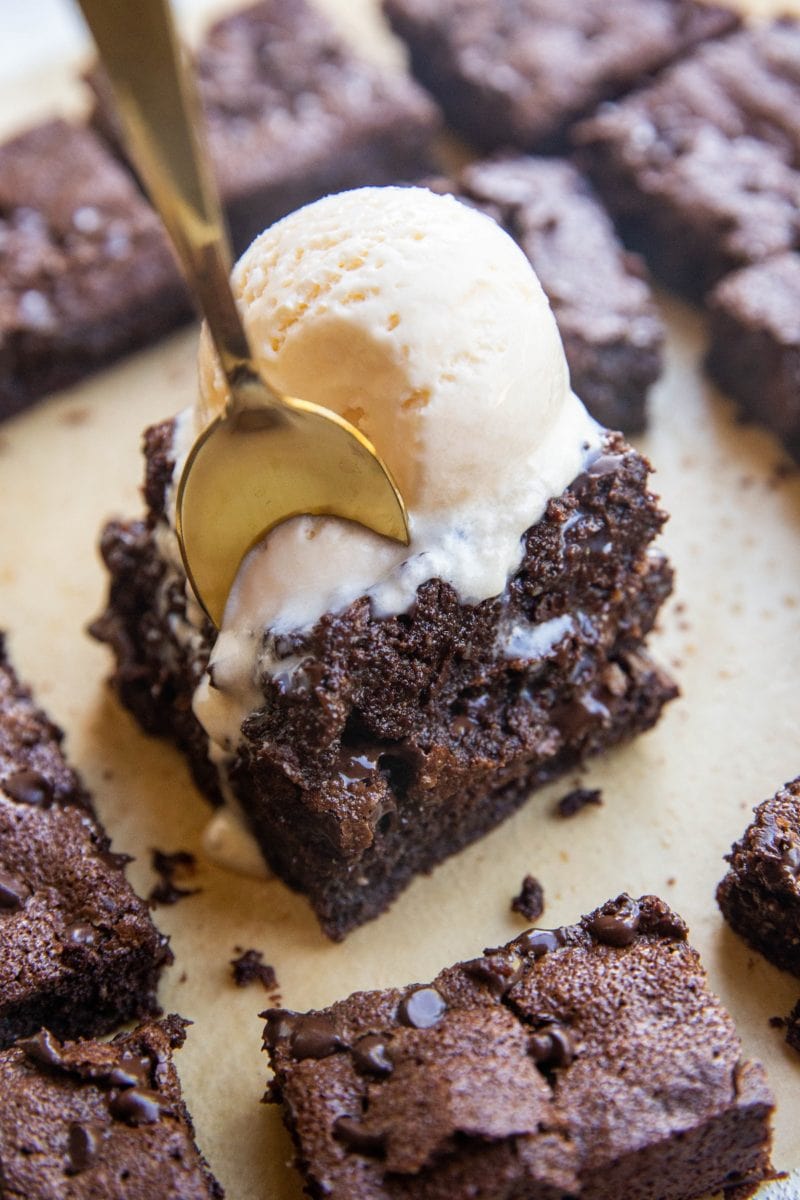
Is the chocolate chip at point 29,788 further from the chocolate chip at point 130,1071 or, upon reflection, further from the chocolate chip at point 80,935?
the chocolate chip at point 130,1071

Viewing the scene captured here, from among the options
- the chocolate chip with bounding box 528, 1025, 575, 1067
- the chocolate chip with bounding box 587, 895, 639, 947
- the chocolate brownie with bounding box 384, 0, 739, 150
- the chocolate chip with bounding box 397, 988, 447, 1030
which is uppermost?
the chocolate brownie with bounding box 384, 0, 739, 150

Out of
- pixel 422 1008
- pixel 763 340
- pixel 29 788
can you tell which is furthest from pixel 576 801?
pixel 763 340

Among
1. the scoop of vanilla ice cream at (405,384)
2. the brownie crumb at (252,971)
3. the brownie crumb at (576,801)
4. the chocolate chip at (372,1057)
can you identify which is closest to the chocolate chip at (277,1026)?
the chocolate chip at (372,1057)

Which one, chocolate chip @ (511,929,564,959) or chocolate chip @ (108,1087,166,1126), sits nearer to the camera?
chocolate chip @ (108,1087,166,1126)

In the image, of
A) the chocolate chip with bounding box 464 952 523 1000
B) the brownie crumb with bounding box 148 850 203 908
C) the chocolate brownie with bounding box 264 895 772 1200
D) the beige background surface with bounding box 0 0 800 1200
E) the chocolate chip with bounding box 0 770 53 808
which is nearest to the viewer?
the chocolate brownie with bounding box 264 895 772 1200

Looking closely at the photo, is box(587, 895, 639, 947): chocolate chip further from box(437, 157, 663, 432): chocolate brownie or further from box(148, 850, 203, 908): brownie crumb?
box(437, 157, 663, 432): chocolate brownie

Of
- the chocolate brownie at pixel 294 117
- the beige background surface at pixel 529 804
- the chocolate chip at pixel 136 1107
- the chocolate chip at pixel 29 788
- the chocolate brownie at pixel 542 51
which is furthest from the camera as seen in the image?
the chocolate brownie at pixel 542 51

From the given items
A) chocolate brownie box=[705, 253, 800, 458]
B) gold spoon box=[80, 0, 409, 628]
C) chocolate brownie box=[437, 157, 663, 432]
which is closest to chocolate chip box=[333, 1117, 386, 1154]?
gold spoon box=[80, 0, 409, 628]
